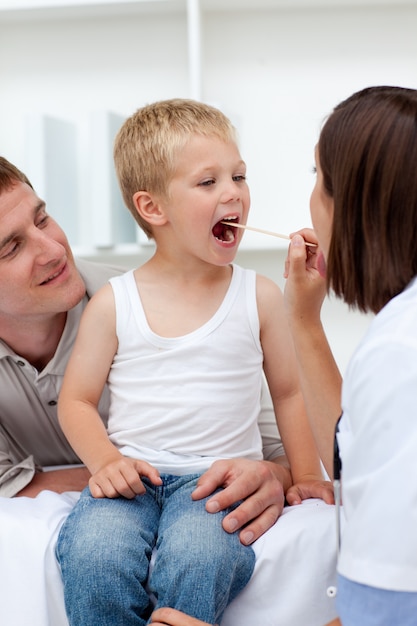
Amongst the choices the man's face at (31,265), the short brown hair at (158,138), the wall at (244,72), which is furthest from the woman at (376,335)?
the wall at (244,72)

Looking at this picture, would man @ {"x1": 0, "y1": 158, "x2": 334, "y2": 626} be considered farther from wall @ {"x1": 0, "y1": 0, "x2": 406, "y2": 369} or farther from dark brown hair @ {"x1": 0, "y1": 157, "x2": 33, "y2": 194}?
wall @ {"x1": 0, "y1": 0, "x2": 406, "y2": 369}

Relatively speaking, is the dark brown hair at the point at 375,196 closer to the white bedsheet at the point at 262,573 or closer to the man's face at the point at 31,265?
the white bedsheet at the point at 262,573

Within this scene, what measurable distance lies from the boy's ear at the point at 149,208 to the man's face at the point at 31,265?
0.20m

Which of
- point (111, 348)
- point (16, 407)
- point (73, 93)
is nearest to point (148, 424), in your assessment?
point (111, 348)

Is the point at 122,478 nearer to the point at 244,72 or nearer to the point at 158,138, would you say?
the point at 158,138

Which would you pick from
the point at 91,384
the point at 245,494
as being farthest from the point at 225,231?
the point at 245,494

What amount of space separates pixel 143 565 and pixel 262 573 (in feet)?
0.58

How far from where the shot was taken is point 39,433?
1.81 metres

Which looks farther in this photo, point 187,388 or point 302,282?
point 187,388

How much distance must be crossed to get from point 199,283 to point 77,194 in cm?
113

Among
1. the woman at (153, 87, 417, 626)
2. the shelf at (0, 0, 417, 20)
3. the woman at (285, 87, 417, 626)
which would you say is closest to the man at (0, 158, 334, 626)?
the woman at (153, 87, 417, 626)

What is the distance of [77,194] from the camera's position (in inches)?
101

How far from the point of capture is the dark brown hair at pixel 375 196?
0.97m

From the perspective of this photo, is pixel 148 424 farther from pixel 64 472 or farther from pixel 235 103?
pixel 235 103
